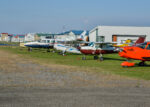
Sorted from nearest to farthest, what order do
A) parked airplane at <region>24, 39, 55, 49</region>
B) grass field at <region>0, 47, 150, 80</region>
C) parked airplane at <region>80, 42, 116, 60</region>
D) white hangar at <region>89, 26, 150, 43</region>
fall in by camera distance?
grass field at <region>0, 47, 150, 80</region>
parked airplane at <region>80, 42, 116, 60</region>
parked airplane at <region>24, 39, 55, 49</region>
white hangar at <region>89, 26, 150, 43</region>

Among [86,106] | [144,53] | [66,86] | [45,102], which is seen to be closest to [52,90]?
[66,86]

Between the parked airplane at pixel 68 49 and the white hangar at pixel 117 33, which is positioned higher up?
the white hangar at pixel 117 33

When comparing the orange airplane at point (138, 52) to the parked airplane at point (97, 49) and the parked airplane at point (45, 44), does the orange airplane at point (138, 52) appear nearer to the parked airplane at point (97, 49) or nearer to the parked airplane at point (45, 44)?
the parked airplane at point (97, 49)

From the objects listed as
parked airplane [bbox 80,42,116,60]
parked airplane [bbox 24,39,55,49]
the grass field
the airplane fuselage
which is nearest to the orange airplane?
the airplane fuselage

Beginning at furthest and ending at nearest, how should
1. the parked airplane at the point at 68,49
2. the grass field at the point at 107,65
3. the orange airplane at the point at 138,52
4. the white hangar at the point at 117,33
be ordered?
the white hangar at the point at 117,33 < the parked airplane at the point at 68,49 < the orange airplane at the point at 138,52 < the grass field at the point at 107,65

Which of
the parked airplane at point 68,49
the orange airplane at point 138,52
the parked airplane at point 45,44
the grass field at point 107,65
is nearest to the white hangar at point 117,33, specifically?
the parked airplane at point 45,44

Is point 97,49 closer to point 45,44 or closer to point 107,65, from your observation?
point 107,65

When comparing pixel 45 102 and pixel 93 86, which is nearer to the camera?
pixel 45 102

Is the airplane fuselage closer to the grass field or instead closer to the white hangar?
the grass field

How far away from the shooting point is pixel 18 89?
7754 mm

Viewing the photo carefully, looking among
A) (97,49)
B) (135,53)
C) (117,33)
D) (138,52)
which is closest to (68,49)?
(97,49)

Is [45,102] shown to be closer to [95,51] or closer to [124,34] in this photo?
[95,51]

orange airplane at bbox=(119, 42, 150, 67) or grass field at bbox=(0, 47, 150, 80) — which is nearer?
grass field at bbox=(0, 47, 150, 80)

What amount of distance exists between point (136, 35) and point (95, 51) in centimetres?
3193
